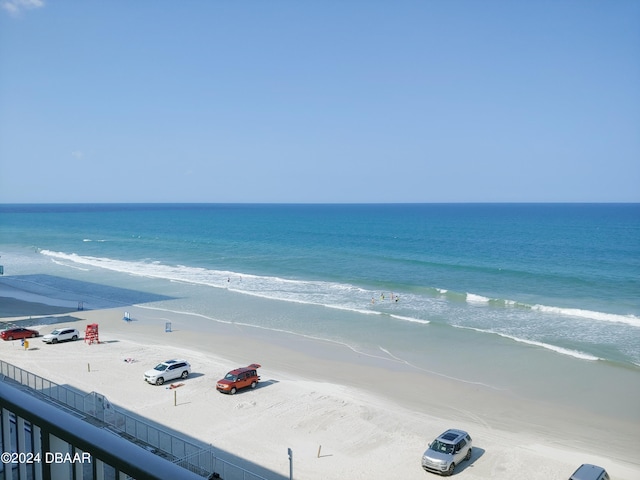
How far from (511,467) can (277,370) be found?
1407cm

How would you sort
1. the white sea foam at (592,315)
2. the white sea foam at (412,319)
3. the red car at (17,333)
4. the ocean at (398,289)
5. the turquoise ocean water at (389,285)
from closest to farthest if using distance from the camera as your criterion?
the red car at (17,333) → the ocean at (398,289) → the turquoise ocean water at (389,285) → the white sea foam at (592,315) → the white sea foam at (412,319)

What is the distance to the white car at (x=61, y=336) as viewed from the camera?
34.5m

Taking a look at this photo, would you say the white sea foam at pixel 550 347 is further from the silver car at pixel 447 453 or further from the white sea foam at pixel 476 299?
the silver car at pixel 447 453

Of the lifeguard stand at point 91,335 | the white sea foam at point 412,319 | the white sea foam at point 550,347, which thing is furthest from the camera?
the white sea foam at point 412,319

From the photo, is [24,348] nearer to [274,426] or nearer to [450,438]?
[274,426]

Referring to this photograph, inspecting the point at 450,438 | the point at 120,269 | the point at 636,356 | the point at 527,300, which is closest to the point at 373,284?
the point at 527,300

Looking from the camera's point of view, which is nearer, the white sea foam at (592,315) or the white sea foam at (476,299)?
the white sea foam at (592,315)

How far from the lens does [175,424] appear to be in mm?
22594

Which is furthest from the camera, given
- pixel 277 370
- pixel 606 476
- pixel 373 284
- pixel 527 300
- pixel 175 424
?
pixel 373 284

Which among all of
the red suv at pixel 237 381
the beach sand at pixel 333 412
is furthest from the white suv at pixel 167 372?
the red suv at pixel 237 381

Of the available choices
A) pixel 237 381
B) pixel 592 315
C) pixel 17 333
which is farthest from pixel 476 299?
pixel 17 333

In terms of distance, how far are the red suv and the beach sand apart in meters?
0.40

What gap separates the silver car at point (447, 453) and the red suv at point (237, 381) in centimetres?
1004

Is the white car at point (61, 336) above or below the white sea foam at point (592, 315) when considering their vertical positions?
below
